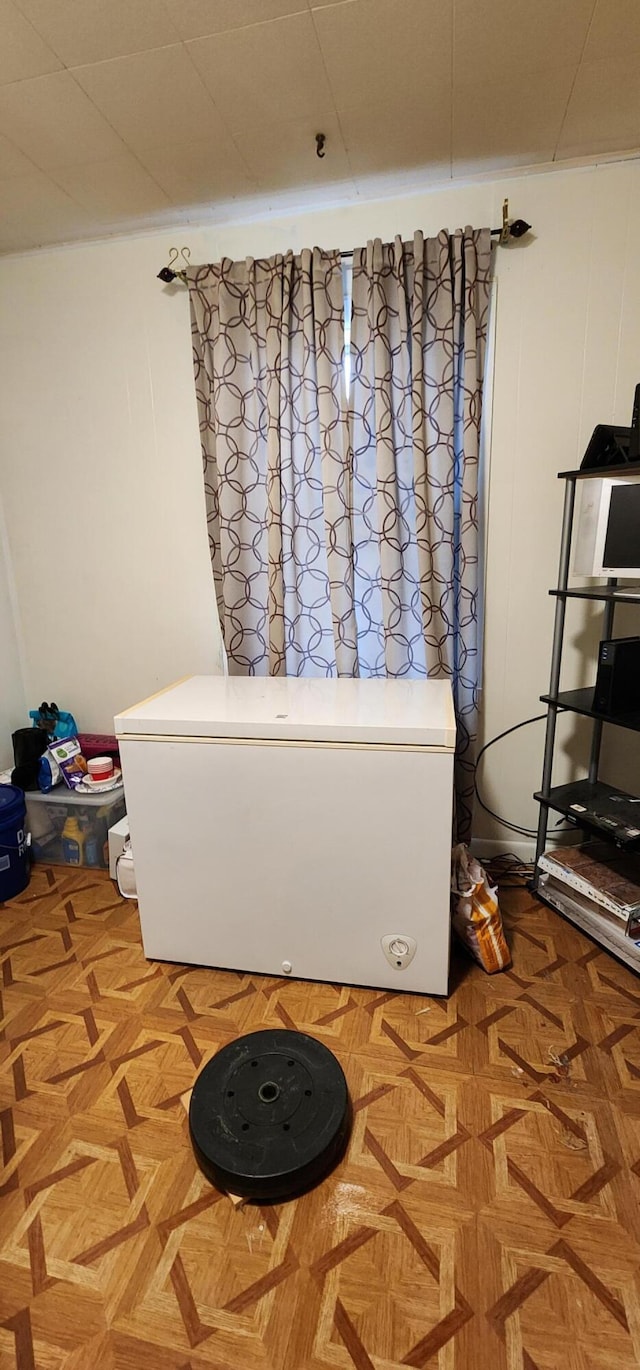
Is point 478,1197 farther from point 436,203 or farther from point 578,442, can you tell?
point 436,203

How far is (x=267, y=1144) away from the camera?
116 centimetres

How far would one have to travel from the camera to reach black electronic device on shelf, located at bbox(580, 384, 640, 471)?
156cm

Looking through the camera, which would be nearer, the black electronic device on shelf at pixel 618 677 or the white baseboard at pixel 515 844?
the black electronic device on shelf at pixel 618 677

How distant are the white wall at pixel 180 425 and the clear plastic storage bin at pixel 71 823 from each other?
434 millimetres

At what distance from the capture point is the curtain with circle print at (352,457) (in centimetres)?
184

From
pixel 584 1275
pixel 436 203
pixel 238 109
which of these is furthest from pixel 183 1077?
pixel 436 203

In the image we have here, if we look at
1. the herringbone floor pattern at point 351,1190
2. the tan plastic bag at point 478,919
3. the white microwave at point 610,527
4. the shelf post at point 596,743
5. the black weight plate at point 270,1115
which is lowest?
the herringbone floor pattern at point 351,1190

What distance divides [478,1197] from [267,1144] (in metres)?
0.41

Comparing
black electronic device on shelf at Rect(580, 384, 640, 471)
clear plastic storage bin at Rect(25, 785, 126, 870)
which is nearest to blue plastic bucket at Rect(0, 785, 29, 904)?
clear plastic storage bin at Rect(25, 785, 126, 870)

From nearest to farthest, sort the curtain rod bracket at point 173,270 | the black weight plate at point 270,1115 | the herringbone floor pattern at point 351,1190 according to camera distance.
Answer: the herringbone floor pattern at point 351,1190
the black weight plate at point 270,1115
the curtain rod bracket at point 173,270

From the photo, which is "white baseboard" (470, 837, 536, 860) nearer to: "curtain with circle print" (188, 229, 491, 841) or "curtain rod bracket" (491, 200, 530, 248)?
"curtain with circle print" (188, 229, 491, 841)

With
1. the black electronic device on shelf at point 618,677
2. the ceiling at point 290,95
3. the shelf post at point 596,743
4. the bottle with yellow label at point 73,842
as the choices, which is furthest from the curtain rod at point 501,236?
the bottle with yellow label at point 73,842

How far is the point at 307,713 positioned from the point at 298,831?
1.03ft

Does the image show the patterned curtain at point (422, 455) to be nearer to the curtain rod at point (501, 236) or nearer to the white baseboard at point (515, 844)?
the curtain rod at point (501, 236)
